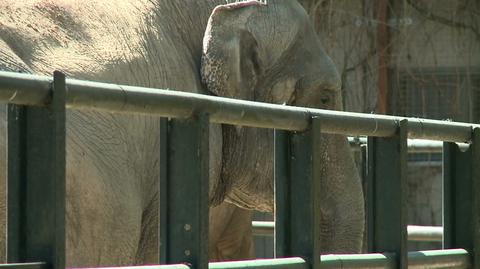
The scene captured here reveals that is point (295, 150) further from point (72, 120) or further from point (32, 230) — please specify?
point (72, 120)

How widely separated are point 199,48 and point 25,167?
3066mm

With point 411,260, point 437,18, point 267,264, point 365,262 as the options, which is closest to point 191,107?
point 267,264

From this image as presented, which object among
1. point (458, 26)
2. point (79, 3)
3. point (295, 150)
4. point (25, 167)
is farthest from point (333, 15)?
point (25, 167)

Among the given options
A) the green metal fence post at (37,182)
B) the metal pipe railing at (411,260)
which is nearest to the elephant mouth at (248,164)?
the metal pipe railing at (411,260)

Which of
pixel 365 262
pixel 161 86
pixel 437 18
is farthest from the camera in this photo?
pixel 437 18

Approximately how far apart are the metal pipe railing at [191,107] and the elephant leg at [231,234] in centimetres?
281

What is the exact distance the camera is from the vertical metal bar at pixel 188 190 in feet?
8.78

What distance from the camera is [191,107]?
8.77 feet

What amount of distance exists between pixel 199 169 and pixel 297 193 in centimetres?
48

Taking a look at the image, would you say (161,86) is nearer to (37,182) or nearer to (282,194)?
(282,194)

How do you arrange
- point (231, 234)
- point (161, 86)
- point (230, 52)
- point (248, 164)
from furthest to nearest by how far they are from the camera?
point (231, 234)
point (248, 164)
point (230, 52)
point (161, 86)

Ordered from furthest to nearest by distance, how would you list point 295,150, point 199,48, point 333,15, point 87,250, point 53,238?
point 333,15
point 199,48
point 87,250
point 295,150
point 53,238

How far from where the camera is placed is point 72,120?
13.5 feet

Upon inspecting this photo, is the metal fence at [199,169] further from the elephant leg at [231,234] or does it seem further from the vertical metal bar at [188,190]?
the elephant leg at [231,234]
